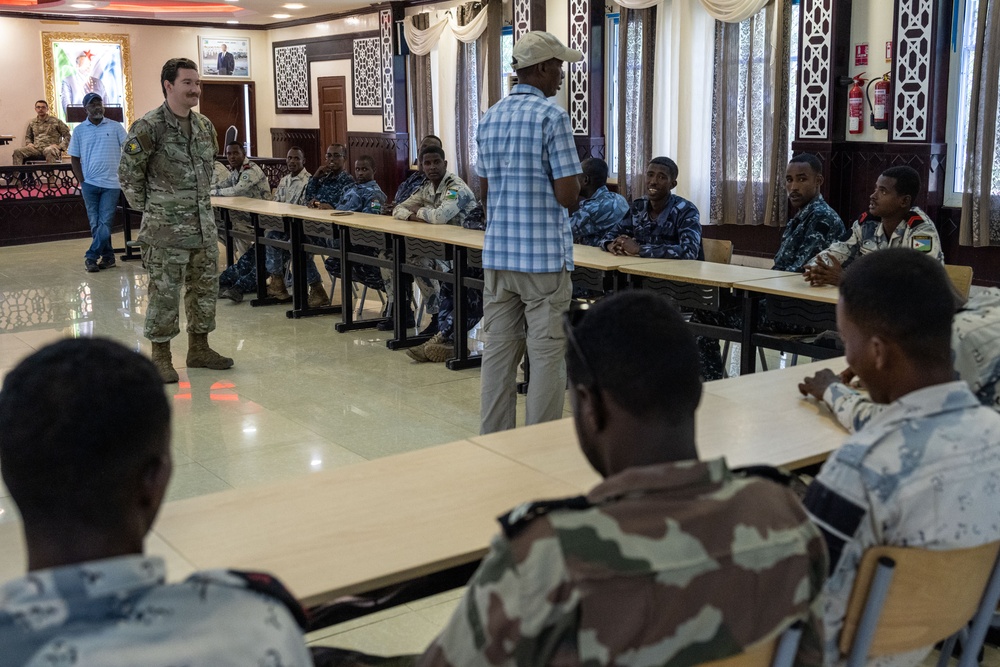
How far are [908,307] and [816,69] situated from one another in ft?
23.0

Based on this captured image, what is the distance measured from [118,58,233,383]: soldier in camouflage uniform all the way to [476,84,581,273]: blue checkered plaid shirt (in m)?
1.85

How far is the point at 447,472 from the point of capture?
2.01m

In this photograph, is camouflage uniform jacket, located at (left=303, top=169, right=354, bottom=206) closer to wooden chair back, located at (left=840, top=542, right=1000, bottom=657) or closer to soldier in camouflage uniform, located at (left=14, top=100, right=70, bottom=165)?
wooden chair back, located at (left=840, top=542, right=1000, bottom=657)

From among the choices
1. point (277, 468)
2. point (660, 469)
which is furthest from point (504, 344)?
point (660, 469)

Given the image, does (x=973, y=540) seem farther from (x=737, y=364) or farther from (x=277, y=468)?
(x=737, y=364)

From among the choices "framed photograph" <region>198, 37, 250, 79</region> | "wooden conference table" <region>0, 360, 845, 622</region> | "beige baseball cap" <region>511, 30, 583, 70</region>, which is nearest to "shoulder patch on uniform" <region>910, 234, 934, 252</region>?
"beige baseball cap" <region>511, 30, 583, 70</region>

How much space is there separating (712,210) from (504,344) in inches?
238

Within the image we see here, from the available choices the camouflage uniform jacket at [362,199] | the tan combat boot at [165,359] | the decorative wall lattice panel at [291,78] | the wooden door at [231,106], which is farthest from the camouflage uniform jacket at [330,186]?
the wooden door at [231,106]

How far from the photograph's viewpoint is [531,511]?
113 centimetres

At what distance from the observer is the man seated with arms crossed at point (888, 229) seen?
396cm

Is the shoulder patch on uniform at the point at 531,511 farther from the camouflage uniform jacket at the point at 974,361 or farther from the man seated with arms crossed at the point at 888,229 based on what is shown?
the man seated with arms crossed at the point at 888,229

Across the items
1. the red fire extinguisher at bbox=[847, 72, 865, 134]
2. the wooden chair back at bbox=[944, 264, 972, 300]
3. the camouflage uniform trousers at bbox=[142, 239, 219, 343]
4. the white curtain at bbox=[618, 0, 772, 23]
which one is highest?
the white curtain at bbox=[618, 0, 772, 23]

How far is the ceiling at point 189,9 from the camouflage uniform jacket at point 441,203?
7.62 m

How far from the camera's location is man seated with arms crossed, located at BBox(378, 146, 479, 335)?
20.6 ft
